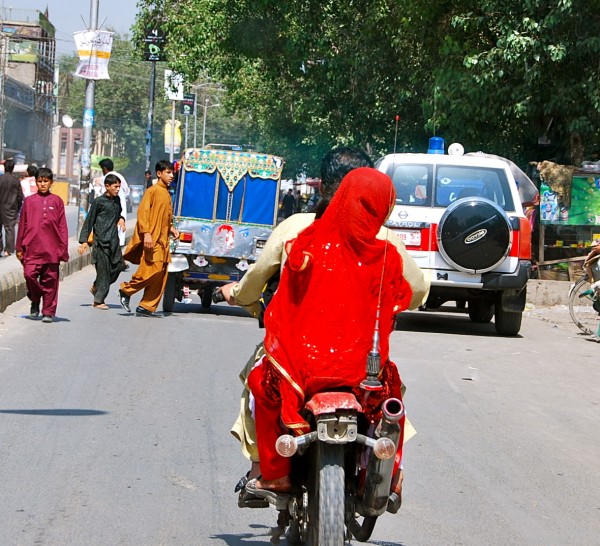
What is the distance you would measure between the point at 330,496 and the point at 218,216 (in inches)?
470

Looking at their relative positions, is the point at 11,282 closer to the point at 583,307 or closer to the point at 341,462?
the point at 583,307

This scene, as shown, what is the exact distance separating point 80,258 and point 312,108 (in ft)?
30.1

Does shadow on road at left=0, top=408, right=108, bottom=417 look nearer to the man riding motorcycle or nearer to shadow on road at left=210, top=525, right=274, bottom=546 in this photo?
shadow on road at left=210, top=525, right=274, bottom=546

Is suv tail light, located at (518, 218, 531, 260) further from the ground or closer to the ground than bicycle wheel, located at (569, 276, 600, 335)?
further from the ground

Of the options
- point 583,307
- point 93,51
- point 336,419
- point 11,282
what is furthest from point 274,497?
point 93,51

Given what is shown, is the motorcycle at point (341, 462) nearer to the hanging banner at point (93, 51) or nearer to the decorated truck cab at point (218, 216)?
the decorated truck cab at point (218, 216)

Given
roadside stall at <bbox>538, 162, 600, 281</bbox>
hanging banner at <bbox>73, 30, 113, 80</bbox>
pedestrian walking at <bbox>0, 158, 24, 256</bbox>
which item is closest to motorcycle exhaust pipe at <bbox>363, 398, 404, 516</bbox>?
roadside stall at <bbox>538, 162, 600, 281</bbox>

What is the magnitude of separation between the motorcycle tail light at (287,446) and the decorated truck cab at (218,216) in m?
11.0

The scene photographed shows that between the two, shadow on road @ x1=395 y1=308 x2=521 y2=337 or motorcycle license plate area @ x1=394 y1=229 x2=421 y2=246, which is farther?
shadow on road @ x1=395 y1=308 x2=521 y2=337

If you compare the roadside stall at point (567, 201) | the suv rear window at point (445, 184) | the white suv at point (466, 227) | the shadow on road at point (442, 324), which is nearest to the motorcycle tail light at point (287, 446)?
the white suv at point (466, 227)

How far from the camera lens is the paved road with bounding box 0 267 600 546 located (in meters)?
5.20

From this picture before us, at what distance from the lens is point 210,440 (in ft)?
22.6

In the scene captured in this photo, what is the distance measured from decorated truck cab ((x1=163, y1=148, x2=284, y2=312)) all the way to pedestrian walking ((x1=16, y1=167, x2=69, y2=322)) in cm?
214

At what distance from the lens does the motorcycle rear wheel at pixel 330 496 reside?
3.73 meters
